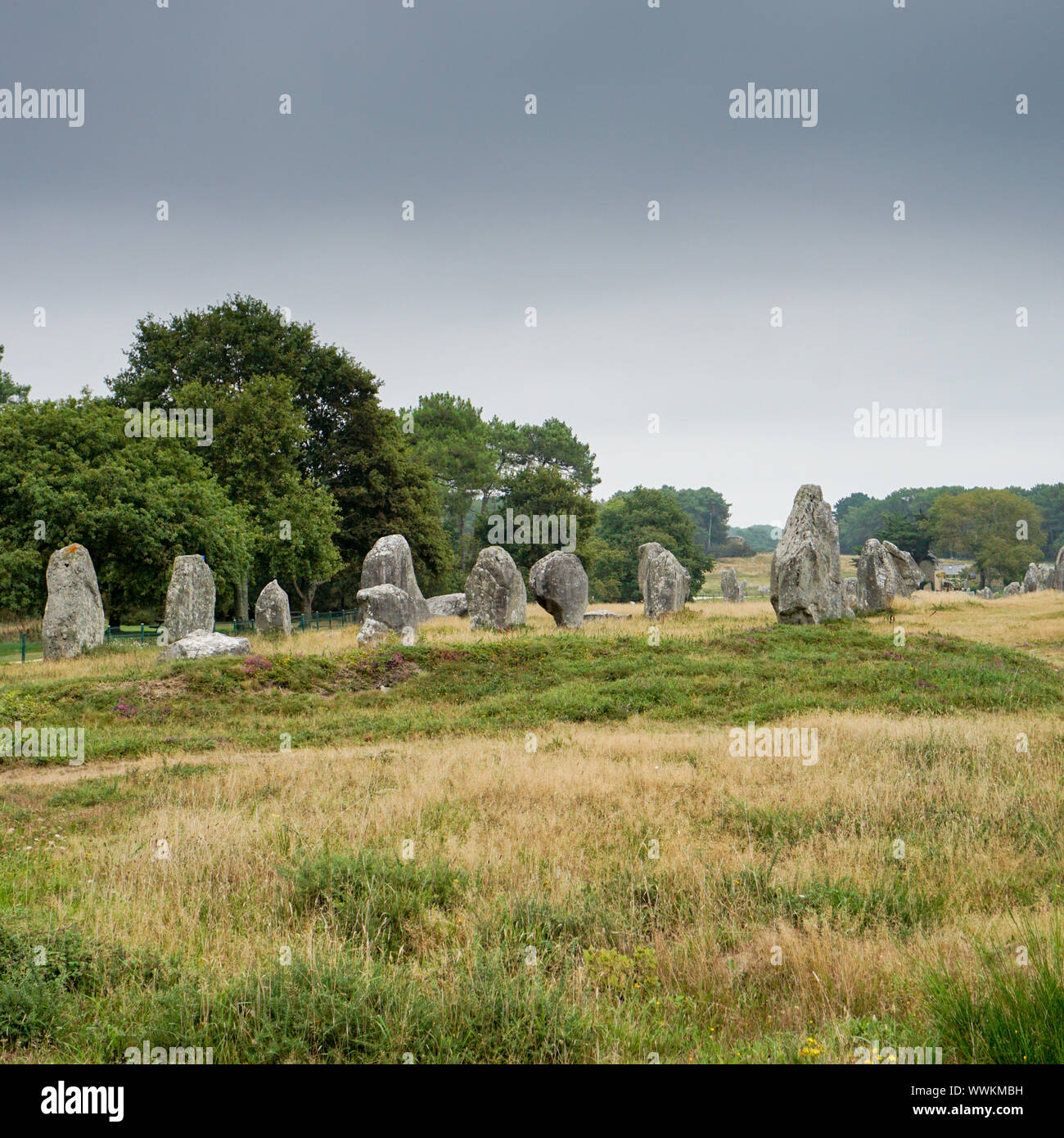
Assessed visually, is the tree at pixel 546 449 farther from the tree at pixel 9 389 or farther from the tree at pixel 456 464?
the tree at pixel 9 389

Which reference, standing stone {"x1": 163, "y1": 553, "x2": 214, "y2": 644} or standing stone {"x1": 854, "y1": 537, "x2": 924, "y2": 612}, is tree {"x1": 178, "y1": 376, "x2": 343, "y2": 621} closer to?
standing stone {"x1": 163, "y1": 553, "x2": 214, "y2": 644}

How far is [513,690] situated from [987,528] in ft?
252

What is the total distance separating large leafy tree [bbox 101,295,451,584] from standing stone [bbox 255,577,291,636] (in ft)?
36.4

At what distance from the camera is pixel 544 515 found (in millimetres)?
54594

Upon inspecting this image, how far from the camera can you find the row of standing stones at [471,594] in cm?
2359

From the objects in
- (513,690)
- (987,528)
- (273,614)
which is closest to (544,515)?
(273,614)

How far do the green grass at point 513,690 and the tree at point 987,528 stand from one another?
64067 mm

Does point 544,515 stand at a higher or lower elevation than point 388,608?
higher

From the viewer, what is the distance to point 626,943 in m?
5.73

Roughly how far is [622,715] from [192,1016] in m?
12.4

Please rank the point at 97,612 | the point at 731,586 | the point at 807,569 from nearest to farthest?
the point at 97,612 < the point at 807,569 < the point at 731,586

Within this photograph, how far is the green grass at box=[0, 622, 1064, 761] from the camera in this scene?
15.3 m

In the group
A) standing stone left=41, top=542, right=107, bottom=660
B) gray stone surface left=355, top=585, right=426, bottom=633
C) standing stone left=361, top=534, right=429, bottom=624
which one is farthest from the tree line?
gray stone surface left=355, top=585, right=426, bottom=633

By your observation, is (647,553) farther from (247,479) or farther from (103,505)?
(103,505)
